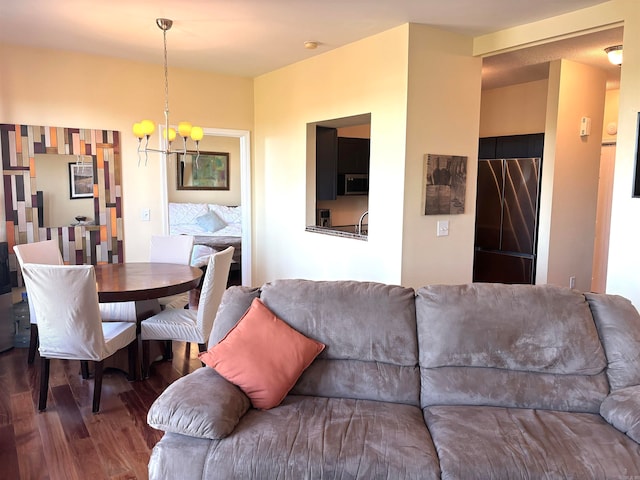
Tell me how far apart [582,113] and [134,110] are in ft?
14.9

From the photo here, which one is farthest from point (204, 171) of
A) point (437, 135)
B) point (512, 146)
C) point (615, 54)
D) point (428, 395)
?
point (428, 395)

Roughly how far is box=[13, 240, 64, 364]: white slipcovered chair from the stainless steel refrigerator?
4375mm

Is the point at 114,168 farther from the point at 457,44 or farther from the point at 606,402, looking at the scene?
the point at 606,402

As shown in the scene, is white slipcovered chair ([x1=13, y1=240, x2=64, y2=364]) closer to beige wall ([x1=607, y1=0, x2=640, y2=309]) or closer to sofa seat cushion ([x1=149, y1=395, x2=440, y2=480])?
sofa seat cushion ([x1=149, y1=395, x2=440, y2=480])

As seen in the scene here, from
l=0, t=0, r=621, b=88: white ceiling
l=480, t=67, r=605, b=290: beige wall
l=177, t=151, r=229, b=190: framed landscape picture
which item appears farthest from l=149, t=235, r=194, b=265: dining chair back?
l=177, t=151, r=229, b=190: framed landscape picture

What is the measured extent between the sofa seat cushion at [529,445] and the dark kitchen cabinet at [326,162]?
344 cm

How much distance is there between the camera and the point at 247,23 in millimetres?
3623

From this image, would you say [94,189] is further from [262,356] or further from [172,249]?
[262,356]

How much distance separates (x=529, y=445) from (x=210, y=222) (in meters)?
6.64

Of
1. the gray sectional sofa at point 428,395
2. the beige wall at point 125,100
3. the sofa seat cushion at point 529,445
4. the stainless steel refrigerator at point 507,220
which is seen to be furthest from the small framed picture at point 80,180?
the stainless steel refrigerator at point 507,220

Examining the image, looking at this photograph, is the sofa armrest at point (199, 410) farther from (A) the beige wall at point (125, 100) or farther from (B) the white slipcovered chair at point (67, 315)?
(A) the beige wall at point (125, 100)

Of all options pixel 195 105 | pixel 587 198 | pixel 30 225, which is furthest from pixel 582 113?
pixel 30 225

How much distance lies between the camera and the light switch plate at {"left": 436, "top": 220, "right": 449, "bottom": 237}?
13.3ft

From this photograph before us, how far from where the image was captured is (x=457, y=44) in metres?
3.96
